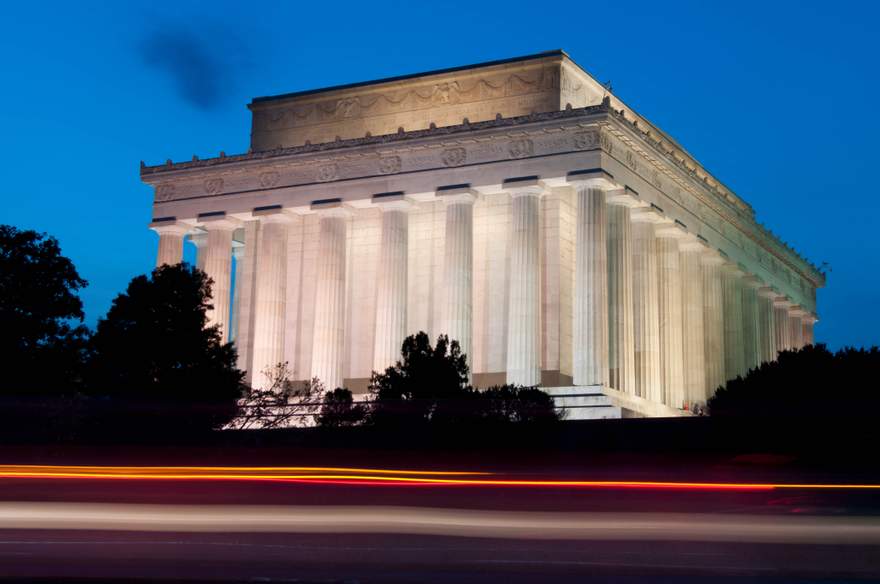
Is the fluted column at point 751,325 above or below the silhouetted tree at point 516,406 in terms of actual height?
above

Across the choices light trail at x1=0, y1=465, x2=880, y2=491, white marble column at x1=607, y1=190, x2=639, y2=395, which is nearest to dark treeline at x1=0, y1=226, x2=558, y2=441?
white marble column at x1=607, y1=190, x2=639, y2=395

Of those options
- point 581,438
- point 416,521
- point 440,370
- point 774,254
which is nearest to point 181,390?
point 440,370

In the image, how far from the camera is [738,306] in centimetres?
10181

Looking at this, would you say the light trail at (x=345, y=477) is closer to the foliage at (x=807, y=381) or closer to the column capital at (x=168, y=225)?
the foliage at (x=807, y=381)

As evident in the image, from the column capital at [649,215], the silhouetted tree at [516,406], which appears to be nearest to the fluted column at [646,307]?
the column capital at [649,215]

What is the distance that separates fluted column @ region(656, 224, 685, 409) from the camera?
87375mm

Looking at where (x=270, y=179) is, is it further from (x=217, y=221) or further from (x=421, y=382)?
(x=421, y=382)

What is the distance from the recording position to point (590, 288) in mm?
77188

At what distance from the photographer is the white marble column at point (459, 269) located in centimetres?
8031

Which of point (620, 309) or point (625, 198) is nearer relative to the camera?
point (620, 309)

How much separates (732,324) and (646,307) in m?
19.4

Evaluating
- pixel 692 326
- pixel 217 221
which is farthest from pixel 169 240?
pixel 692 326

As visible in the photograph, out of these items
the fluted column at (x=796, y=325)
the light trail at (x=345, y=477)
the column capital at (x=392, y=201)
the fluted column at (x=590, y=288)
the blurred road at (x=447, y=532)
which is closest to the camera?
the blurred road at (x=447, y=532)

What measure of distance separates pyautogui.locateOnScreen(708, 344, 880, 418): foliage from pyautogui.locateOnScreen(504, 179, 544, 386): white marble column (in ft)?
36.7
